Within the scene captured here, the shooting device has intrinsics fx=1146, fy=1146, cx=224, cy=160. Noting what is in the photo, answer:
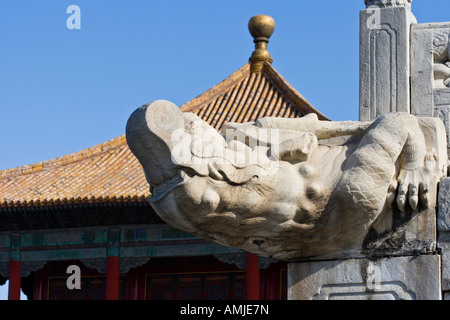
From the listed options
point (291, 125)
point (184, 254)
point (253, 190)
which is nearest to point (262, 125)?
→ point (291, 125)

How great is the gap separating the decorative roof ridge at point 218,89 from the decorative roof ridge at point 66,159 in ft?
5.94

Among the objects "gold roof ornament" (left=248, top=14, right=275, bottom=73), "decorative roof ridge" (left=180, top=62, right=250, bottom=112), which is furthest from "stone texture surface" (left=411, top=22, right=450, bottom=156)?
"decorative roof ridge" (left=180, top=62, right=250, bottom=112)

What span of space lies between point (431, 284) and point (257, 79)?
20052mm

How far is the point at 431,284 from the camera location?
14.1 feet

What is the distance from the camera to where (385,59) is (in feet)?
15.7

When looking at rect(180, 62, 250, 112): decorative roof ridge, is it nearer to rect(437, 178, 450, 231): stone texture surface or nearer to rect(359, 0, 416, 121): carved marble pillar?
rect(359, 0, 416, 121): carved marble pillar

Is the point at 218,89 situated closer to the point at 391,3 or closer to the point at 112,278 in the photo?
the point at 112,278

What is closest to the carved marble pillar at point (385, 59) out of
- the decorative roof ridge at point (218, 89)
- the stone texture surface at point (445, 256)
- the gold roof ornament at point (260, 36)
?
the stone texture surface at point (445, 256)

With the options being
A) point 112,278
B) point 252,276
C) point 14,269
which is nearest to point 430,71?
point 252,276

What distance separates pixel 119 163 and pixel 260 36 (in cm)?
401

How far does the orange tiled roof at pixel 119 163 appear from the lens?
20094 millimetres

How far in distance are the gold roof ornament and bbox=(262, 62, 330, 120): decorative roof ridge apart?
167mm
